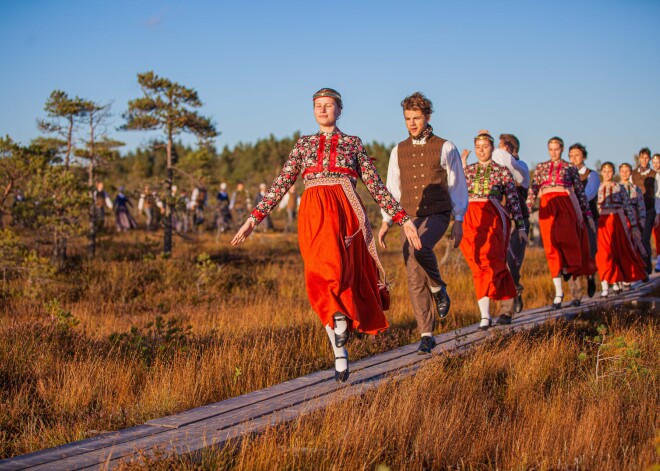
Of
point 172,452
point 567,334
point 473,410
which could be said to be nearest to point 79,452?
point 172,452

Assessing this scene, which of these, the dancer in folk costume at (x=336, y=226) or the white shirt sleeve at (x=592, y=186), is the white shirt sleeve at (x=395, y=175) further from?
the white shirt sleeve at (x=592, y=186)

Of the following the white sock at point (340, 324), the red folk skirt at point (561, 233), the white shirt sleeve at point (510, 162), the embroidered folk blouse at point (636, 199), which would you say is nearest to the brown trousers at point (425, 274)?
the white sock at point (340, 324)

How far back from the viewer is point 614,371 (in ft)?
22.5

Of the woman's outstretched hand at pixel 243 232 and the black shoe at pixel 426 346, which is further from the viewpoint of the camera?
the black shoe at pixel 426 346

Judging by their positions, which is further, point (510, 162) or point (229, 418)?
point (510, 162)

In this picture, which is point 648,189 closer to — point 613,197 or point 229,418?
point 613,197

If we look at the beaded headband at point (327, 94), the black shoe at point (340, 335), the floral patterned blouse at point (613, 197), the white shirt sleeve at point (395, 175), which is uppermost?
the beaded headband at point (327, 94)

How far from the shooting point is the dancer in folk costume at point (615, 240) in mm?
13773

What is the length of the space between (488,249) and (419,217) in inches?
80.2

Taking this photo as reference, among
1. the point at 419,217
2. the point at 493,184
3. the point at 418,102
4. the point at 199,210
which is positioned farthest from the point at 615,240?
the point at 199,210

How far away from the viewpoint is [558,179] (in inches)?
456

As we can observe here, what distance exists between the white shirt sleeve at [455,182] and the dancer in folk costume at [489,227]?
171 centimetres

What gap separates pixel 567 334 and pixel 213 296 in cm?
752

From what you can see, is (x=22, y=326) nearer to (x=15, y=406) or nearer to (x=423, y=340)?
(x=15, y=406)
